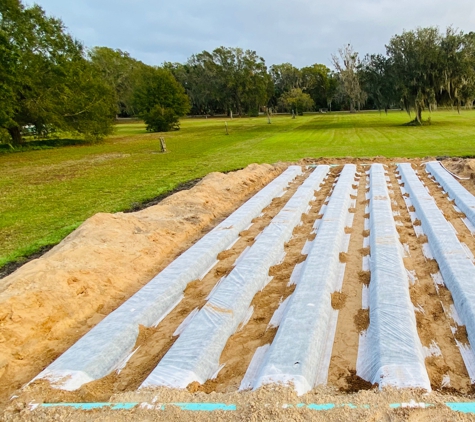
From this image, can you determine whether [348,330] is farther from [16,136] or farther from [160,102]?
[160,102]

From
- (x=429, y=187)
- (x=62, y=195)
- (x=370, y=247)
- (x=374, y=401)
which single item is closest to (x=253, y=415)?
(x=374, y=401)

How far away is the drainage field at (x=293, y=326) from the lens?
2.28 metres

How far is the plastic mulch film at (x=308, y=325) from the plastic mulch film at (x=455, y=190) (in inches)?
95.5

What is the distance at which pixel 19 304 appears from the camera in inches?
128

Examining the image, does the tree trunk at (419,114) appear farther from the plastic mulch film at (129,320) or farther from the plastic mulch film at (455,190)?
the plastic mulch film at (129,320)

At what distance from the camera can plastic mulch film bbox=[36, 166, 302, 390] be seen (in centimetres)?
259

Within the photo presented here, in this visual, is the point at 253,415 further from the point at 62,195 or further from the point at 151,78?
the point at 151,78

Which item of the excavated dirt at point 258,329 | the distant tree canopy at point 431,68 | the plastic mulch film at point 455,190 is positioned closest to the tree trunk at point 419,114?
the distant tree canopy at point 431,68

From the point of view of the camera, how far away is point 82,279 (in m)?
3.81

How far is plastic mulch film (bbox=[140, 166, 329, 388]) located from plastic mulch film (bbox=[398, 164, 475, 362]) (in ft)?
6.13

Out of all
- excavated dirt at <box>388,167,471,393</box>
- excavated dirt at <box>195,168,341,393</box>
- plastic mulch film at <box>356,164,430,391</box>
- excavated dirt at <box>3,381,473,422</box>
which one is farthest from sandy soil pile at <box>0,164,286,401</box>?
excavated dirt at <box>388,167,471,393</box>

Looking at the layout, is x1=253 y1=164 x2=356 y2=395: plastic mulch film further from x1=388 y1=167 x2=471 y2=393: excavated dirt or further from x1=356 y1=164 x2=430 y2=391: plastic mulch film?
x1=388 y1=167 x2=471 y2=393: excavated dirt

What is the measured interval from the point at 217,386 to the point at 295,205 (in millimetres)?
4285

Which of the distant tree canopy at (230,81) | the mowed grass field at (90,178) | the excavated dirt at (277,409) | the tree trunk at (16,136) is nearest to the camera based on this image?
the excavated dirt at (277,409)
